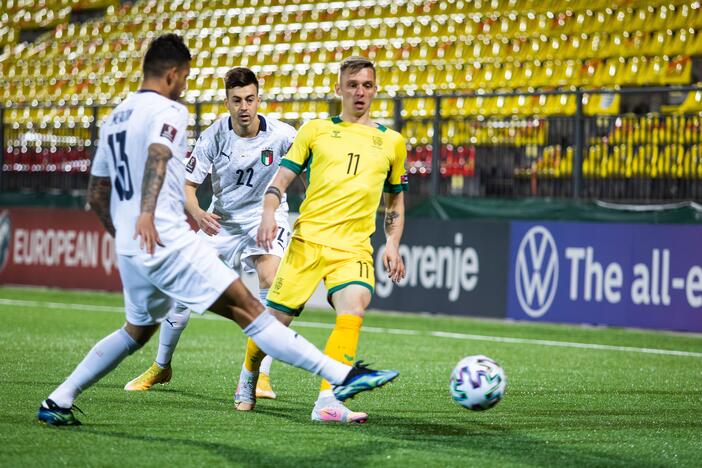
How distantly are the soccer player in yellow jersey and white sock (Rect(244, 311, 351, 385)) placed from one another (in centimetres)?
71

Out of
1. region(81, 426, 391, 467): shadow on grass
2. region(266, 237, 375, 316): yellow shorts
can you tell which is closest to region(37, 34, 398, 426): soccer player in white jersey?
region(81, 426, 391, 467): shadow on grass

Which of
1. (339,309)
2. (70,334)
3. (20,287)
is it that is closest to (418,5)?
(20,287)

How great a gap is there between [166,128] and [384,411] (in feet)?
7.94

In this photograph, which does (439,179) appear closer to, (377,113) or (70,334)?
(377,113)

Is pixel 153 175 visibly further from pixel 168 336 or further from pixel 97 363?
pixel 168 336

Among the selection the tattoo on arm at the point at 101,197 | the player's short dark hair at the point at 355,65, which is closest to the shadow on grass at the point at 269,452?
the tattoo on arm at the point at 101,197

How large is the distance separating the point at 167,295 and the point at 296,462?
115 cm

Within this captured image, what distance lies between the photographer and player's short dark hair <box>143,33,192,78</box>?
18.7ft

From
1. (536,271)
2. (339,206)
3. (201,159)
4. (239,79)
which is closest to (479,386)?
(339,206)

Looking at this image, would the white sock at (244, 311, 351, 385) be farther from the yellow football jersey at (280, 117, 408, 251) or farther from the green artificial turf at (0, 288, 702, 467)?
the yellow football jersey at (280, 117, 408, 251)

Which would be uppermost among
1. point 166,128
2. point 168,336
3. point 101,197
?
point 166,128

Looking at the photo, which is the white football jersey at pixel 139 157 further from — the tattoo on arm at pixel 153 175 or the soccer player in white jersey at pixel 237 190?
the soccer player in white jersey at pixel 237 190

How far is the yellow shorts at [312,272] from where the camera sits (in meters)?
6.49

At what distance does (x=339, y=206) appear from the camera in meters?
6.56
